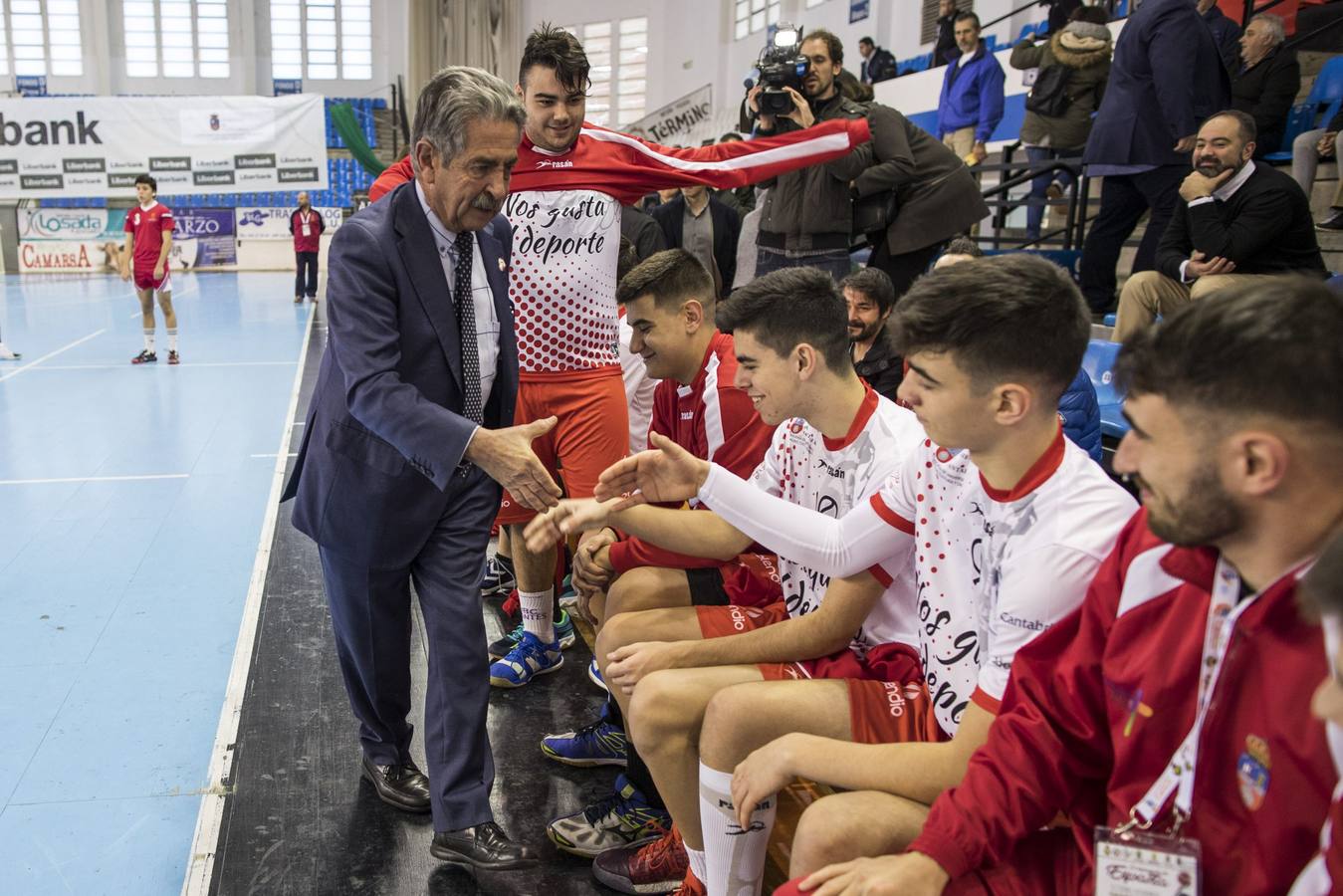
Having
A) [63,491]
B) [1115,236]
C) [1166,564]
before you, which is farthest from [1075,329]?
[63,491]

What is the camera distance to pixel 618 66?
2356 centimetres

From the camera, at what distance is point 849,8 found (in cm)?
1555

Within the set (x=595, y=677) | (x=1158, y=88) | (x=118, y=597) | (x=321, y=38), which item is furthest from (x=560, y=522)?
(x=321, y=38)

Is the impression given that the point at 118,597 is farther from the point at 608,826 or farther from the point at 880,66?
the point at 880,66

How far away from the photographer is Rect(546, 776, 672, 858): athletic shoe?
2.19m

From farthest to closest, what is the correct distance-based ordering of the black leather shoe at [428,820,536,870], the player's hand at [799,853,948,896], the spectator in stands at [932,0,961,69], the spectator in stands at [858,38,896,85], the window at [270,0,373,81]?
the window at [270,0,373,81]
the spectator in stands at [858,38,896,85]
the spectator in stands at [932,0,961,69]
the black leather shoe at [428,820,536,870]
the player's hand at [799,853,948,896]

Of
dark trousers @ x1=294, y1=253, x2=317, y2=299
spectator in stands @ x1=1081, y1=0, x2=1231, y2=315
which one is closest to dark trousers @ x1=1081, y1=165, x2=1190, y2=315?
spectator in stands @ x1=1081, y1=0, x2=1231, y2=315

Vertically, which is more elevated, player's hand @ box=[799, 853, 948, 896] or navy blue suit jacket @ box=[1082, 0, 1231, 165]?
navy blue suit jacket @ box=[1082, 0, 1231, 165]

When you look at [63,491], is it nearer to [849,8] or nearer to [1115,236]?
[1115,236]

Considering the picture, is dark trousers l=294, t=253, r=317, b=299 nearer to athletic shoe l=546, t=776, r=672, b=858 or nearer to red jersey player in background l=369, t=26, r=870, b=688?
red jersey player in background l=369, t=26, r=870, b=688

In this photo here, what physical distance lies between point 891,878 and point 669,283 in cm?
175

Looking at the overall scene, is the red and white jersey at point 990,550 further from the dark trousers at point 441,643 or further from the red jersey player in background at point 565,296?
the red jersey player in background at point 565,296

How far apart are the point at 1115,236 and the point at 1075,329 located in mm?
4136

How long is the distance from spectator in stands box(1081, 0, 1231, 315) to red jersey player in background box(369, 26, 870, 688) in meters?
2.51
